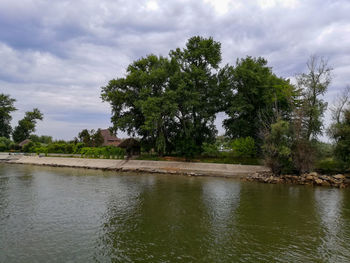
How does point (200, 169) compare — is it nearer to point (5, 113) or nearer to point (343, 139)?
point (343, 139)

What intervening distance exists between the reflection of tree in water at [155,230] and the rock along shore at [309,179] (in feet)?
41.9

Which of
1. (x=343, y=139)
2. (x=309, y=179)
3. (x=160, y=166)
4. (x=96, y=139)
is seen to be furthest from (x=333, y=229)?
(x=96, y=139)

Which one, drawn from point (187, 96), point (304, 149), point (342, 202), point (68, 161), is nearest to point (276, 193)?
point (342, 202)

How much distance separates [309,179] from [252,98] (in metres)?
16.0

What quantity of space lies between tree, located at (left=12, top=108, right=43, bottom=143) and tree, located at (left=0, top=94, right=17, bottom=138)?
4.35 m

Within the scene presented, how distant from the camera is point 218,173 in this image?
106 feet

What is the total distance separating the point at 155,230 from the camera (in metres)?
11.6

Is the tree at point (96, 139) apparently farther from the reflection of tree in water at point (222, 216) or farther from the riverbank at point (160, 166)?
the reflection of tree in water at point (222, 216)

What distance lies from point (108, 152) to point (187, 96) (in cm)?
1876

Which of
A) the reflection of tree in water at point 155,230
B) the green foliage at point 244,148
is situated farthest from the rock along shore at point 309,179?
the reflection of tree in water at point 155,230

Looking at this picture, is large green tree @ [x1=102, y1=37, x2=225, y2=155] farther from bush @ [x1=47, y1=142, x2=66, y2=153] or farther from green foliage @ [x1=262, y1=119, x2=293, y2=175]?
bush @ [x1=47, y1=142, x2=66, y2=153]

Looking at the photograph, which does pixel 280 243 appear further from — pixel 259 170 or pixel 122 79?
pixel 122 79

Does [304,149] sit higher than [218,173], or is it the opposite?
[304,149]

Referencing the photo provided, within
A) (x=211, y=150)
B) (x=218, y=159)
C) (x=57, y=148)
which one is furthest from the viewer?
(x=57, y=148)
